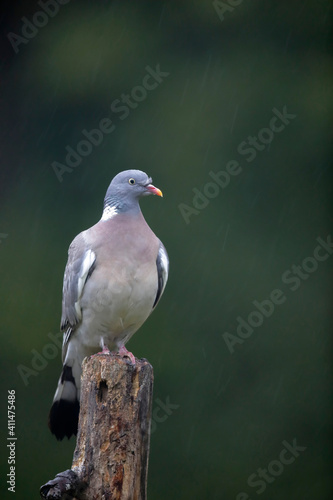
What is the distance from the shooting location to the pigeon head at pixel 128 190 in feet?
11.4

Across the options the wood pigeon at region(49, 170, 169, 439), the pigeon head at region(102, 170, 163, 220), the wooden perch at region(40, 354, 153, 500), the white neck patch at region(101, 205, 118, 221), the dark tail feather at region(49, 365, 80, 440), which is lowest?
the wooden perch at region(40, 354, 153, 500)

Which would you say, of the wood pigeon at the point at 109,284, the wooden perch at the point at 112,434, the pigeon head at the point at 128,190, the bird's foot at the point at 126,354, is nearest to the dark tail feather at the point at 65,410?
the wood pigeon at the point at 109,284

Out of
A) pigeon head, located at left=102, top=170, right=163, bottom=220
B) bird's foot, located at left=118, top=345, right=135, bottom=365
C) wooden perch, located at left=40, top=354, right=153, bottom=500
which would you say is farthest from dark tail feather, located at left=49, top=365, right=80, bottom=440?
pigeon head, located at left=102, top=170, right=163, bottom=220

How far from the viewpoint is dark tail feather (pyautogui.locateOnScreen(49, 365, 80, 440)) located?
11.2 ft

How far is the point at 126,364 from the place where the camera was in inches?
108

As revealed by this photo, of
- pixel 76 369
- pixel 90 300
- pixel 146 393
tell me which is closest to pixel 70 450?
pixel 76 369

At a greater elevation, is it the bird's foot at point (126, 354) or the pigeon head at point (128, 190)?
the pigeon head at point (128, 190)

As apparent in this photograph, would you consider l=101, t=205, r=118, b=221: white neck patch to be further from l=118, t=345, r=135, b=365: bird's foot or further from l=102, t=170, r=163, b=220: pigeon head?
l=118, t=345, r=135, b=365: bird's foot

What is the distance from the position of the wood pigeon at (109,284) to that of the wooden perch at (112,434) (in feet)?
1.73

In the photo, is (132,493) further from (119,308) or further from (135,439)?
(119,308)

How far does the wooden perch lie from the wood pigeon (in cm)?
53

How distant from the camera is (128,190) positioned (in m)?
3.48

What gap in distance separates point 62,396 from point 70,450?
2.39m

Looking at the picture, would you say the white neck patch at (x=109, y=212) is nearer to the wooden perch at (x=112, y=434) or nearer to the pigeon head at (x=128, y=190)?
the pigeon head at (x=128, y=190)
